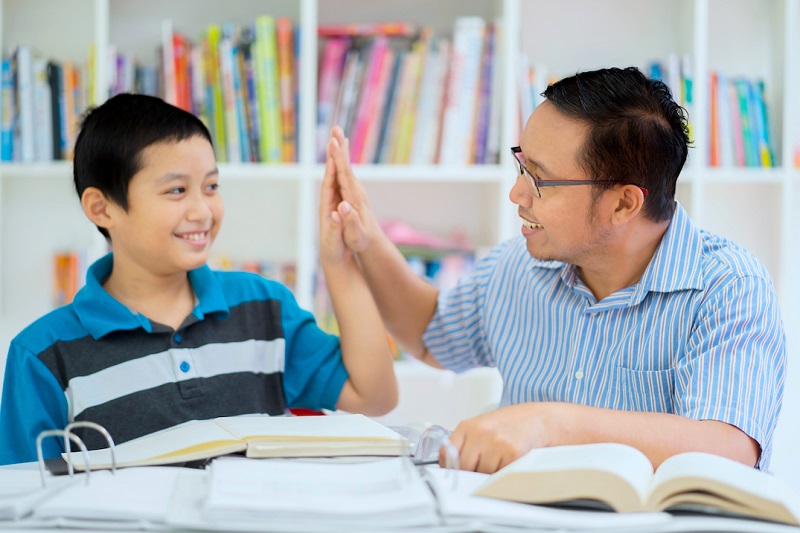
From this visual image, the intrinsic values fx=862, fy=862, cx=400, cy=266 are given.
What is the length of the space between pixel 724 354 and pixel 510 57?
1375mm

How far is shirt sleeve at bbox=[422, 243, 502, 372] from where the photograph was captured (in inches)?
64.6

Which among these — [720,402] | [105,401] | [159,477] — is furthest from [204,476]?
[720,402]

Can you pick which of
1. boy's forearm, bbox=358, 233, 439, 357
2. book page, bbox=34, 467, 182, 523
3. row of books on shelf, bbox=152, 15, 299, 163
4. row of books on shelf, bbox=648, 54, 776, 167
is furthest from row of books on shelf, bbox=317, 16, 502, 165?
book page, bbox=34, 467, 182, 523

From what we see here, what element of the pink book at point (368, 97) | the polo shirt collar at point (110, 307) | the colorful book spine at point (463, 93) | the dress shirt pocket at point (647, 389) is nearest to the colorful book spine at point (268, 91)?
the pink book at point (368, 97)

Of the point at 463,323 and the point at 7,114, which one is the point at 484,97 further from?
the point at 7,114

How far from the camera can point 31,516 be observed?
2.74 feet

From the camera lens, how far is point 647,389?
1.31 metres

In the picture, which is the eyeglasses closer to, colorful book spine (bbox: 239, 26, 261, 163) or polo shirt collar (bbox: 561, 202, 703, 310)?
polo shirt collar (bbox: 561, 202, 703, 310)

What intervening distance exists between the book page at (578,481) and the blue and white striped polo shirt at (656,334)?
332mm

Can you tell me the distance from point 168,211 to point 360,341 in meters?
0.39

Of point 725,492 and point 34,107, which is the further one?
point 34,107

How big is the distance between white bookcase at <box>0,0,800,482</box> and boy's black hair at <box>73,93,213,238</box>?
2.91 ft

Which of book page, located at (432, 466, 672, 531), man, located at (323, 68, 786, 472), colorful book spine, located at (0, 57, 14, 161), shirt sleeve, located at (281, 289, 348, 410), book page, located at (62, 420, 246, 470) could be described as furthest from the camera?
colorful book spine, located at (0, 57, 14, 161)

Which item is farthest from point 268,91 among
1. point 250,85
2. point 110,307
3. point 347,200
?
point 110,307
